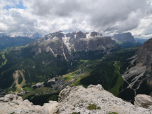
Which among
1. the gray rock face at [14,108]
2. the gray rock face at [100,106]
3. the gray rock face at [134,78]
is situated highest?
the gray rock face at [100,106]

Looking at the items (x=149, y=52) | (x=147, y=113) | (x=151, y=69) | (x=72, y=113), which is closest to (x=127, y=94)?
(x=151, y=69)

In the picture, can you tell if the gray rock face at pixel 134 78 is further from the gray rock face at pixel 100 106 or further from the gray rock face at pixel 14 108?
the gray rock face at pixel 14 108

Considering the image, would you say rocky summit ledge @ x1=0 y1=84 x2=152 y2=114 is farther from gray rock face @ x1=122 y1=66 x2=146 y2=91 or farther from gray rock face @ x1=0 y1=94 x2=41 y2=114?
gray rock face @ x1=122 y1=66 x2=146 y2=91

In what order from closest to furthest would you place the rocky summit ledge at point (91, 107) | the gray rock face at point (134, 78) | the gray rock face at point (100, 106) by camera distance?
the gray rock face at point (100, 106), the rocky summit ledge at point (91, 107), the gray rock face at point (134, 78)

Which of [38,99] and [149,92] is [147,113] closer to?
[149,92]

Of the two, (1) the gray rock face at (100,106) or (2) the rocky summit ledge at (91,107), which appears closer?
(1) the gray rock face at (100,106)

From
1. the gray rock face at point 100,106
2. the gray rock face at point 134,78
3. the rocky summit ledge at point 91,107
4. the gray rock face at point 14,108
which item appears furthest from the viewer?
the gray rock face at point 134,78

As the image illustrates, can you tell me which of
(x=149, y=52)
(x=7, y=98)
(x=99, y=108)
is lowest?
(x=7, y=98)

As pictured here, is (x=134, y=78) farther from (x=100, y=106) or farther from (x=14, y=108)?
(x=14, y=108)

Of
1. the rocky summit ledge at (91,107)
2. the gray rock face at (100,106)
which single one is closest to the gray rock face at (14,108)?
the rocky summit ledge at (91,107)

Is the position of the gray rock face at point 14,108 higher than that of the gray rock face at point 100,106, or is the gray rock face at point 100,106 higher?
the gray rock face at point 100,106

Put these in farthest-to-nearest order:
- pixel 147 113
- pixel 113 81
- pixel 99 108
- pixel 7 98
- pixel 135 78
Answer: pixel 113 81 < pixel 135 78 < pixel 7 98 < pixel 99 108 < pixel 147 113
